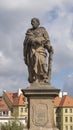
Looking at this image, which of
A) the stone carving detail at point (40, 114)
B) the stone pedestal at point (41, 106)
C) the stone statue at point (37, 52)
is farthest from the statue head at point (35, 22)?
the stone carving detail at point (40, 114)

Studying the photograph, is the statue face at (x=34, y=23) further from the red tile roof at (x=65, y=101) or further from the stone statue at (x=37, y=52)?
the red tile roof at (x=65, y=101)

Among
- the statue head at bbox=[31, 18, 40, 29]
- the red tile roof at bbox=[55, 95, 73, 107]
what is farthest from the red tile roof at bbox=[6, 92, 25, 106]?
the statue head at bbox=[31, 18, 40, 29]

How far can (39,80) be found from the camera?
14.1m

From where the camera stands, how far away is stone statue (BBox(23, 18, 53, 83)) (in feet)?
46.1

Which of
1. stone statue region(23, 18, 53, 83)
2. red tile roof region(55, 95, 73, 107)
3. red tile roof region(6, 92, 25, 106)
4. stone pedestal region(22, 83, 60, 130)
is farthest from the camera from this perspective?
red tile roof region(55, 95, 73, 107)

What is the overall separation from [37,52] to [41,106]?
5.54 feet

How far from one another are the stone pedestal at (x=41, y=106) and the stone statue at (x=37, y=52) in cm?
47

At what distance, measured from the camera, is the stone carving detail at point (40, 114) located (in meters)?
13.6

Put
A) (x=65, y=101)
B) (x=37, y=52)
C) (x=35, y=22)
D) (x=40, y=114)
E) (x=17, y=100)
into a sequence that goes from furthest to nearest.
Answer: (x=65, y=101) → (x=17, y=100) → (x=35, y=22) → (x=37, y=52) → (x=40, y=114)

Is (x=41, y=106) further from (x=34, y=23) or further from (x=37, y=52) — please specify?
(x=34, y=23)

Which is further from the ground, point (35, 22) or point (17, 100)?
point (35, 22)

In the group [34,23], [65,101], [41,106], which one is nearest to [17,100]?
[65,101]

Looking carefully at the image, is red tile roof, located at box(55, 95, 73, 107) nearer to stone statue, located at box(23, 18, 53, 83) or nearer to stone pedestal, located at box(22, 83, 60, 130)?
stone statue, located at box(23, 18, 53, 83)

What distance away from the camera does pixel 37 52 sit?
46.3 feet
